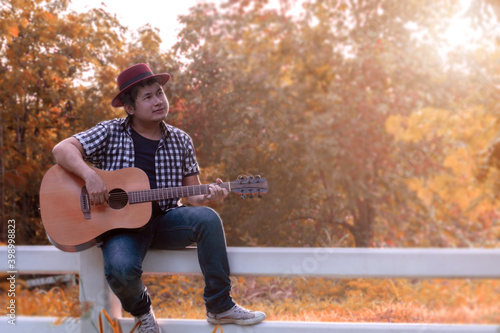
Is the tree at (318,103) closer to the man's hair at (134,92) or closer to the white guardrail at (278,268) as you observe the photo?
the man's hair at (134,92)

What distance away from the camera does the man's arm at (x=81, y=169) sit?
2377 millimetres

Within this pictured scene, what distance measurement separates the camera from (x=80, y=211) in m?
2.40

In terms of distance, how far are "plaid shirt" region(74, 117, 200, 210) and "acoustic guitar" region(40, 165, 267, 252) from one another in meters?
0.13

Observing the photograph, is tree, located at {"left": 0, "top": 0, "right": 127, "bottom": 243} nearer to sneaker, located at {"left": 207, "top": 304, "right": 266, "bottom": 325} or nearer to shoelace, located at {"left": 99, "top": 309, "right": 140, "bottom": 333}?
shoelace, located at {"left": 99, "top": 309, "right": 140, "bottom": 333}

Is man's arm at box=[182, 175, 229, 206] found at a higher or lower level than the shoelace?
higher

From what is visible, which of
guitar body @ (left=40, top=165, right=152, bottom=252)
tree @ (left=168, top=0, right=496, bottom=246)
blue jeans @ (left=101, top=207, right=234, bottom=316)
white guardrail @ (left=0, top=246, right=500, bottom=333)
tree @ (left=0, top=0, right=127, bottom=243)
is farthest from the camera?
tree @ (left=168, top=0, right=496, bottom=246)

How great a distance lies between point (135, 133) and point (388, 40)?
14.5 feet

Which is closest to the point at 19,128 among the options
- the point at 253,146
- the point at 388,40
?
the point at 253,146

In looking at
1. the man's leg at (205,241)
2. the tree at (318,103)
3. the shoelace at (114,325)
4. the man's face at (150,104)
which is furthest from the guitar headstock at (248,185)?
the tree at (318,103)

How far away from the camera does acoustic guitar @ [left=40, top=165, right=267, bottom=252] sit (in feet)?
7.75

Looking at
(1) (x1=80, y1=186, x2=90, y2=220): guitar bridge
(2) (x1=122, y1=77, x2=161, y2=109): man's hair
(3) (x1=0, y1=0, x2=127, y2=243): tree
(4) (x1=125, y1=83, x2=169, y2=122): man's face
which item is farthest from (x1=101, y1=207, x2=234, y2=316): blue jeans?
(3) (x1=0, y1=0, x2=127, y2=243): tree

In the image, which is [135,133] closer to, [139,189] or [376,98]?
[139,189]

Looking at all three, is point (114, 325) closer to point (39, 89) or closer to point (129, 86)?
point (129, 86)

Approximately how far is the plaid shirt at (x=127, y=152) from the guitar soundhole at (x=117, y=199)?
156 mm
